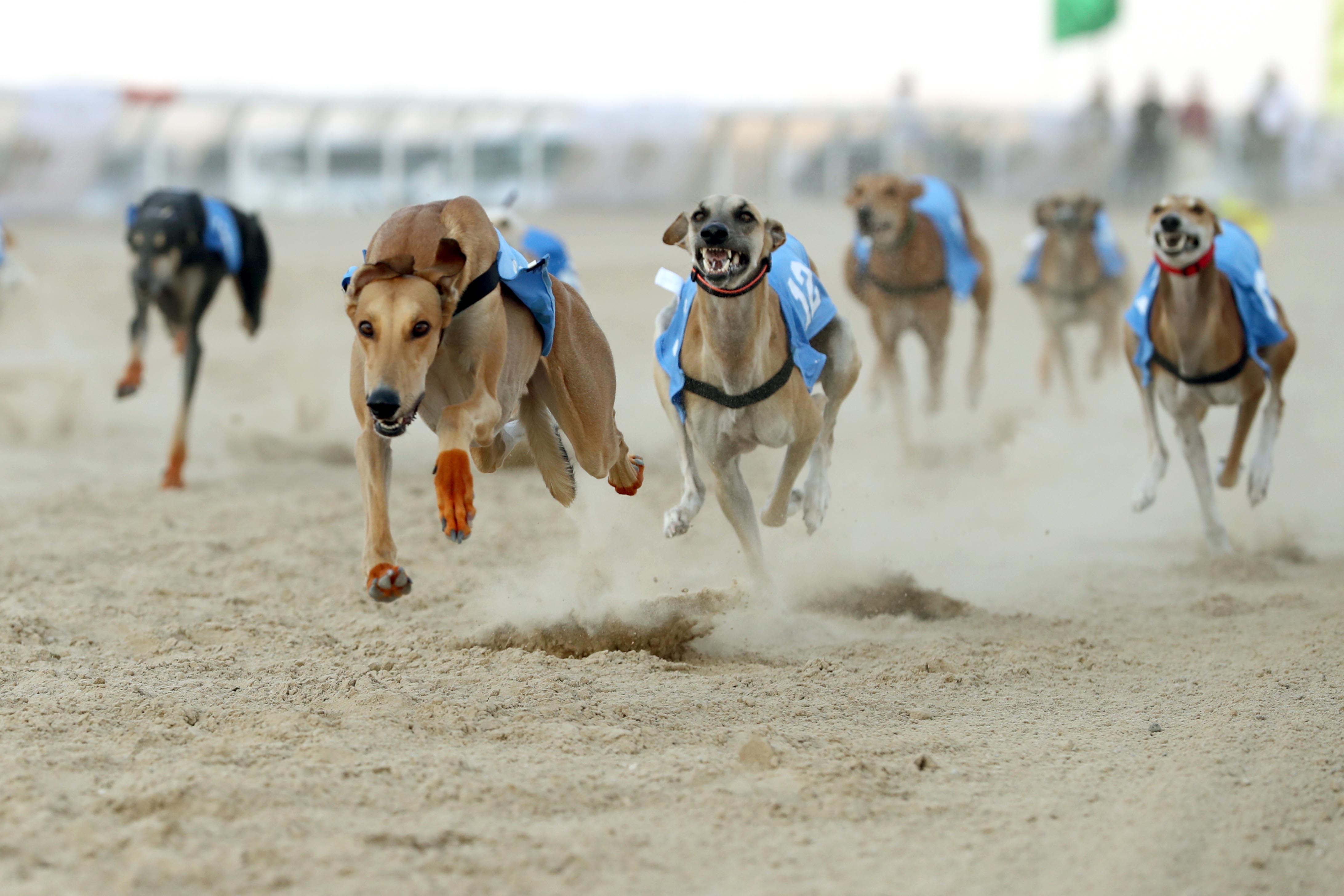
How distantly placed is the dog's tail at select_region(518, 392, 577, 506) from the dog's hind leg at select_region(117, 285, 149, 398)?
3490 mm

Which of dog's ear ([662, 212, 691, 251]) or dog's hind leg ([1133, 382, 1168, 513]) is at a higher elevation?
dog's ear ([662, 212, 691, 251])

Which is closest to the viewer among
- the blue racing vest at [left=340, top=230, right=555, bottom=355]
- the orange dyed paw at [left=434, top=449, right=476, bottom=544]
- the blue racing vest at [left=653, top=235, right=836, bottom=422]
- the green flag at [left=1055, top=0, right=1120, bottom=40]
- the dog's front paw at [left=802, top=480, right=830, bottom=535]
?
the orange dyed paw at [left=434, top=449, right=476, bottom=544]

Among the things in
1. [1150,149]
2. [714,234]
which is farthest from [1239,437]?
[1150,149]

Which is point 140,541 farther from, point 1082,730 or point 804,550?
point 1082,730

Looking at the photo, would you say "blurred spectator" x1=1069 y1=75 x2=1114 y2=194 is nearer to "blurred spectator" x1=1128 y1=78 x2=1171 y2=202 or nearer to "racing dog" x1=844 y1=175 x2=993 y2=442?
"blurred spectator" x1=1128 y1=78 x2=1171 y2=202

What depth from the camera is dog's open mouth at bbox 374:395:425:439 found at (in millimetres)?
3246

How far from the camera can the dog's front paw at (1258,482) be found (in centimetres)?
560

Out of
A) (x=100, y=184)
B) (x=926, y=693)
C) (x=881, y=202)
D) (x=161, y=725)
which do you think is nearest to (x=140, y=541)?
(x=161, y=725)

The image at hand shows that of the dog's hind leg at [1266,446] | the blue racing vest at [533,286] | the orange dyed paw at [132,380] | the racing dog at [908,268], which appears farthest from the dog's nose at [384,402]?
the racing dog at [908,268]

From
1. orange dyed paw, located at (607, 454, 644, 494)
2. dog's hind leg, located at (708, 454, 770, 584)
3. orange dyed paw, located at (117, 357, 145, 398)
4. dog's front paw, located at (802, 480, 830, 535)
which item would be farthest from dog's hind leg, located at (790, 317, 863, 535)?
orange dyed paw, located at (117, 357, 145, 398)

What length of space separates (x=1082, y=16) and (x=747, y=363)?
583 inches

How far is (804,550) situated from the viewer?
17.9ft

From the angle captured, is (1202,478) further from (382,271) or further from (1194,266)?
(382,271)

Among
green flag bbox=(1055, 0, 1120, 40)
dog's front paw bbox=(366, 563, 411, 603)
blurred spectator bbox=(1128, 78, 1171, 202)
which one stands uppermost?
green flag bbox=(1055, 0, 1120, 40)
